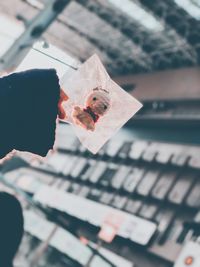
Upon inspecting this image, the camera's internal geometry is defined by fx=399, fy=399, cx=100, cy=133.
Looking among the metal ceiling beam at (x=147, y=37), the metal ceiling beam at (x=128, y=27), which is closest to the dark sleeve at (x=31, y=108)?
the metal ceiling beam at (x=147, y=37)

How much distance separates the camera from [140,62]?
36.8ft

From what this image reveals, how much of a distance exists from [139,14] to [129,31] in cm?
88

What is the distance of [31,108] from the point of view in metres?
2.37

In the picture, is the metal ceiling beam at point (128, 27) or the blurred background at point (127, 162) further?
the metal ceiling beam at point (128, 27)

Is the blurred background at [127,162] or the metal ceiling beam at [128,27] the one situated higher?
the metal ceiling beam at [128,27]

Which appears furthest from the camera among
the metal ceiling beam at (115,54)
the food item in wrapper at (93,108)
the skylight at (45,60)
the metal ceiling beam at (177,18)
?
the metal ceiling beam at (115,54)

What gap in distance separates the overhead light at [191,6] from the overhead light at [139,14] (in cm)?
87

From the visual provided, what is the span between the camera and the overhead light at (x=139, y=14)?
9.15m

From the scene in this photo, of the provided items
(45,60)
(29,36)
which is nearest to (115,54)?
(29,36)

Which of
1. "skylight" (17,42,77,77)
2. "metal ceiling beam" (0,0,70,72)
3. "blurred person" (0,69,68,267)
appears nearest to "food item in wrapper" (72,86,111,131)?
"blurred person" (0,69,68,267)

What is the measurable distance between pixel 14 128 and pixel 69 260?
5.59 meters

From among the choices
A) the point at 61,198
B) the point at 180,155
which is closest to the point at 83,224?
the point at 61,198

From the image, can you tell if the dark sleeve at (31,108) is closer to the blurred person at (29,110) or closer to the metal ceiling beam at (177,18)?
the blurred person at (29,110)

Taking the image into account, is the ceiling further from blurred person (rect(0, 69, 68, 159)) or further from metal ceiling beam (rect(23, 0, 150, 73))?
blurred person (rect(0, 69, 68, 159))
